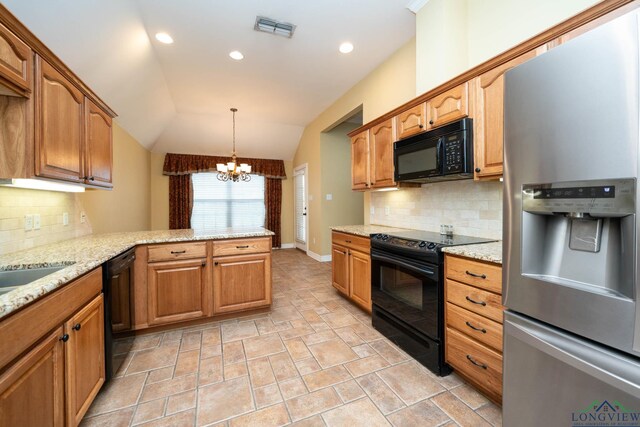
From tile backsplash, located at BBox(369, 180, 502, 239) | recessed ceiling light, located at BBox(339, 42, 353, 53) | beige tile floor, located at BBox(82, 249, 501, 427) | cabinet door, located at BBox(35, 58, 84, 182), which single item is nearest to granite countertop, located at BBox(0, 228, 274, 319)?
cabinet door, located at BBox(35, 58, 84, 182)

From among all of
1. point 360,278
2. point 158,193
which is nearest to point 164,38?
point 360,278

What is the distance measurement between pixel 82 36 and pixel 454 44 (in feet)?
10.2

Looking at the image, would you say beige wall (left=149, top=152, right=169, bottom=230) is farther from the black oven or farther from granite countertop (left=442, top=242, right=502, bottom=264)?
granite countertop (left=442, top=242, right=502, bottom=264)

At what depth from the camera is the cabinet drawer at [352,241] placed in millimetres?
2664

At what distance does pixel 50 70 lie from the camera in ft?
5.03

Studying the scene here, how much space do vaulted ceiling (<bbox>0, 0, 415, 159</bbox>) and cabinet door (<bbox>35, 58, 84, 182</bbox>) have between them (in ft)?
1.68

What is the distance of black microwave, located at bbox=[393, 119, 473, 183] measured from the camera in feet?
6.20

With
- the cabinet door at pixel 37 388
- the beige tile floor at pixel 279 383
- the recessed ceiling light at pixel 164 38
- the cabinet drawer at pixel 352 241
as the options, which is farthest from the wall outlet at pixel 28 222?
the cabinet drawer at pixel 352 241

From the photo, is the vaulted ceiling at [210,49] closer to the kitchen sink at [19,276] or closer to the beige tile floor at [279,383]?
the kitchen sink at [19,276]

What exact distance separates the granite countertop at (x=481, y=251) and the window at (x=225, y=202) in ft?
19.0

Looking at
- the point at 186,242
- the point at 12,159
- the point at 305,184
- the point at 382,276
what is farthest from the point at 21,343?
the point at 305,184

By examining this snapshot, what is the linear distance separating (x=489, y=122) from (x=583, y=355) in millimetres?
1446

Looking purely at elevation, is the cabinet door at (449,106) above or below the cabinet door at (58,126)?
above

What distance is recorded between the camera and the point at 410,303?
207 centimetres
